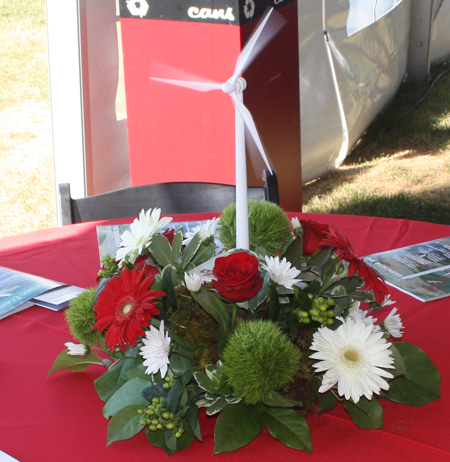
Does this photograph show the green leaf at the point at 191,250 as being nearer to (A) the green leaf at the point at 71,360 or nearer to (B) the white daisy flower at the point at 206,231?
(B) the white daisy flower at the point at 206,231

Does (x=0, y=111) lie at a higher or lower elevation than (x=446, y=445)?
higher

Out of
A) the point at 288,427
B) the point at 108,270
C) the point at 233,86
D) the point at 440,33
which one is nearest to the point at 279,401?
the point at 288,427

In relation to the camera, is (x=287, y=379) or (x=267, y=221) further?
(x=267, y=221)

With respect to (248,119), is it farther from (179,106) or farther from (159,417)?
(179,106)

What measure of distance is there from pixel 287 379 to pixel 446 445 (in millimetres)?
224

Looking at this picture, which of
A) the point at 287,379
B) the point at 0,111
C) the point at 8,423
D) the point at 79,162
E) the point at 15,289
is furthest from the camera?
the point at 0,111

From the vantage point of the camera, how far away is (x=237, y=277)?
54 centimetres

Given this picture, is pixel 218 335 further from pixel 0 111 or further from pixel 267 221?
pixel 0 111

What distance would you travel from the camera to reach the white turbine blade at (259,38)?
63cm

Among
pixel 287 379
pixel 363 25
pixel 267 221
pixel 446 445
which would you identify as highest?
pixel 363 25

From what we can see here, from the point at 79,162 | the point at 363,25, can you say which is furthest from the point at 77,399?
the point at 363,25

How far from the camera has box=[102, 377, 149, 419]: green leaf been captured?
0.60 meters

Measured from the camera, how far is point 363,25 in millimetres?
3508

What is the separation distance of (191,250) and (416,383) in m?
0.31
